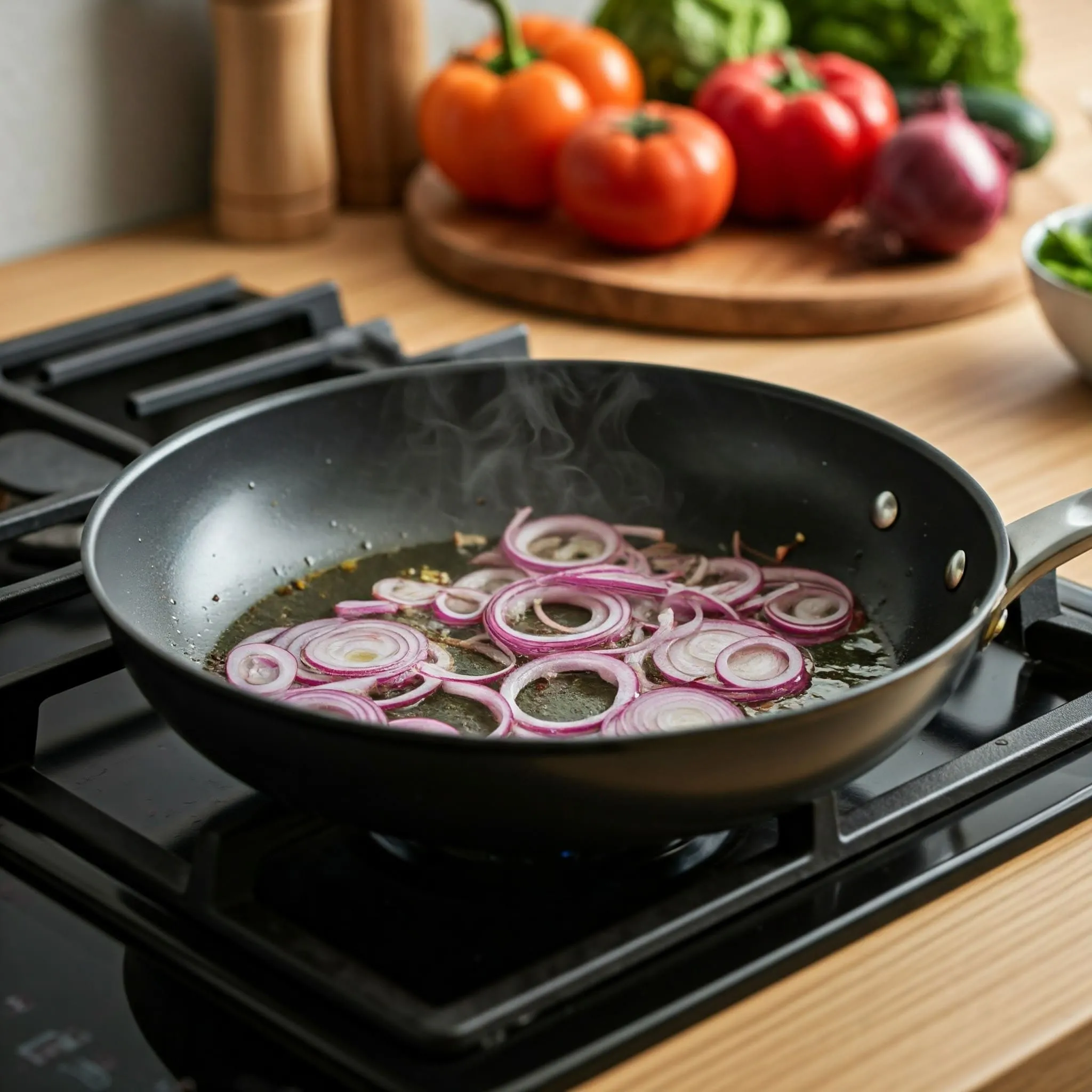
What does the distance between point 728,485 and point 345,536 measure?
0.77 feet

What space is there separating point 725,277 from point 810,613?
0.56m

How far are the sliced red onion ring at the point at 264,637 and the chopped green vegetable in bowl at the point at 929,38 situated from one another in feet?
3.54

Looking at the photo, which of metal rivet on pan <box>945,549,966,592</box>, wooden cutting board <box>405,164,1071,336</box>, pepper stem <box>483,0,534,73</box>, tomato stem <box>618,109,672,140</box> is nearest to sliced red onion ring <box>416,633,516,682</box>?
metal rivet on pan <box>945,549,966,592</box>

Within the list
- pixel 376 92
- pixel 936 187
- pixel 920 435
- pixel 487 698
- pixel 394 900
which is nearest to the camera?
pixel 394 900

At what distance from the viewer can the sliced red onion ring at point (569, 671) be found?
73 centimetres

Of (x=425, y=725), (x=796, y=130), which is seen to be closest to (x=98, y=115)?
(x=796, y=130)

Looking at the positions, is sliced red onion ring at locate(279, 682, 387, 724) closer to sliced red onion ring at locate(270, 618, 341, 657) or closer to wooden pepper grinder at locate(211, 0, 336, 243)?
sliced red onion ring at locate(270, 618, 341, 657)

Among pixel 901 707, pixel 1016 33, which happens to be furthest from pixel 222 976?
pixel 1016 33

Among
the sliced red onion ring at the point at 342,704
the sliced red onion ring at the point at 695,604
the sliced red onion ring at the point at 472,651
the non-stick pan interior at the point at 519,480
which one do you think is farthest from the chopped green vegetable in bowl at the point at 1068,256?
the sliced red onion ring at the point at 342,704

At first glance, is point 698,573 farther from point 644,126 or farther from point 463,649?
point 644,126

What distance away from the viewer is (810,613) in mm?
854

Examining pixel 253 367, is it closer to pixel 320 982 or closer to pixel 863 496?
pixel 863 496

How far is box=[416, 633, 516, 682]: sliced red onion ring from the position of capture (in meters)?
0.78

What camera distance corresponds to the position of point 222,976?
0.60 meters
